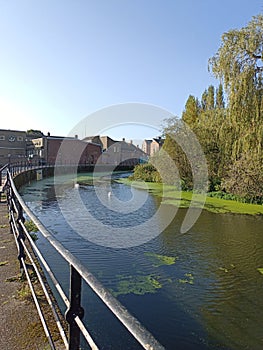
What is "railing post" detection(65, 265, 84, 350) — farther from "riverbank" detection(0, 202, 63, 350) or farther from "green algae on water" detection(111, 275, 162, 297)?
"green algae on water" detection(111, 275, 162, 297)

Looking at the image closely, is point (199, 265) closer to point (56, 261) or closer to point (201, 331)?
point (201, 331)

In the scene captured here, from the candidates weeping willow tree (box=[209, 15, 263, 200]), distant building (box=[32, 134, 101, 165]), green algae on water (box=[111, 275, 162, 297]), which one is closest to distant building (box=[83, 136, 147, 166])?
distant building (box=[32, 134, 101, 165])

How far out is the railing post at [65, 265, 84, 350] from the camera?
121 centimetres

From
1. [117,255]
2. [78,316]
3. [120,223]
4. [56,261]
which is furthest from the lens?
[120,223]

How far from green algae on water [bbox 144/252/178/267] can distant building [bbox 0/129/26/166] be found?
35.0 m

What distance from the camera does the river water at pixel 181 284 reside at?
3.63 m

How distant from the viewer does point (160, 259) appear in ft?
20.0

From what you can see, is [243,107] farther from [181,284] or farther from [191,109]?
[191,109]

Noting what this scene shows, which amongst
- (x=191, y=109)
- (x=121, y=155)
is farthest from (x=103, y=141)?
(x=191, y=109)

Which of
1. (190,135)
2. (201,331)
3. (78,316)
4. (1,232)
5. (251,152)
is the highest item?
(190,135)

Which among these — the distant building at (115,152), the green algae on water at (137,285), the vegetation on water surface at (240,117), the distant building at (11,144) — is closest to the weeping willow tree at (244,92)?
the vegetation on water surface at (240,117)

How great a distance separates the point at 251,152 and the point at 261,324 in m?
8.72

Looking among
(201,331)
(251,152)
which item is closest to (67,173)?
(251,152)

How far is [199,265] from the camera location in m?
5.81
